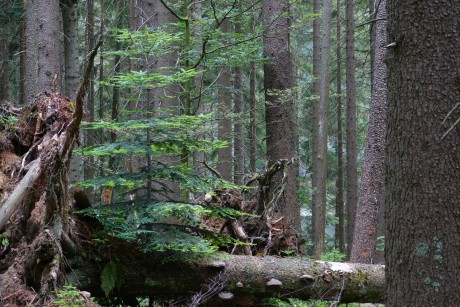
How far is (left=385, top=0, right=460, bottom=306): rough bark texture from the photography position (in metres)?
3.74

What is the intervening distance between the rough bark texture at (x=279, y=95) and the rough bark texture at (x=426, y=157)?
7354 millimetres

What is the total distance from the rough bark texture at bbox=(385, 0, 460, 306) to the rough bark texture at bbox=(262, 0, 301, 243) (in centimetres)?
735

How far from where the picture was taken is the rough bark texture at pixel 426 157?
12.3ft

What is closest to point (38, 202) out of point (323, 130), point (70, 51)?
point (70, 51)

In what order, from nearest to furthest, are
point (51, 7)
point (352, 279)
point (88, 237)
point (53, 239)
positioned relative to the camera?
point (53, 239) < point (88, 237) < point (352, 279) < point (51, 7)

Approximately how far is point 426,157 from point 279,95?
7775 millimetres

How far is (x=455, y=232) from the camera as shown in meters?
3.71

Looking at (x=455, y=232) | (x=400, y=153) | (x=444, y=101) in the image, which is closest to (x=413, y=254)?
(x=455, y=232)

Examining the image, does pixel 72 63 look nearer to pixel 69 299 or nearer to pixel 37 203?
pixel 37 203

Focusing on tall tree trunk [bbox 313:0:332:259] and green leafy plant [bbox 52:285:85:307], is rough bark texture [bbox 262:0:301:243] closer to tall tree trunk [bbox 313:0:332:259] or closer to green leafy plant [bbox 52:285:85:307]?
tall tree trunk [bbox 313:0:332:259]

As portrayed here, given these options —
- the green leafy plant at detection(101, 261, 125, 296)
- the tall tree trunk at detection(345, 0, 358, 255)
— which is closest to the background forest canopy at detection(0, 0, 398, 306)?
the green leafy plant at detection(101, 261, 125, 296)

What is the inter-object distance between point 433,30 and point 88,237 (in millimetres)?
4587

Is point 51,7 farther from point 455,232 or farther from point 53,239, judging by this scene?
point 455,232

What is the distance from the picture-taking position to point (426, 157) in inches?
150
